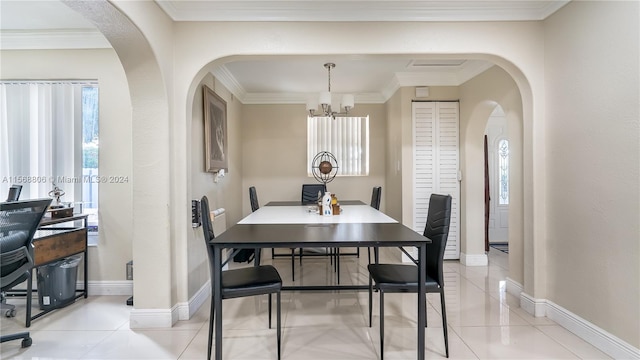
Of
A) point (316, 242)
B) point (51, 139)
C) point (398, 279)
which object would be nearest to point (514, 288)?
point (398, 279)

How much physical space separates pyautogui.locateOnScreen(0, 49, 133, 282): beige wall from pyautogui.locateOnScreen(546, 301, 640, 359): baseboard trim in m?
3.88

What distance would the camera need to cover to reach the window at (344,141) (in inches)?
211

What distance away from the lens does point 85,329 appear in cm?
241

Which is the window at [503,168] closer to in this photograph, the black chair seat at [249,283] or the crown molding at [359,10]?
the crown molding at [359,10]

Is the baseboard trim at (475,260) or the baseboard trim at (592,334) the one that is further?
the baseboard trim at (475,260)

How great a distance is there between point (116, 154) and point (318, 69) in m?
2.49

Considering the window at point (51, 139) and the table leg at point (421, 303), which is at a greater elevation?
the window at point (51, 139)

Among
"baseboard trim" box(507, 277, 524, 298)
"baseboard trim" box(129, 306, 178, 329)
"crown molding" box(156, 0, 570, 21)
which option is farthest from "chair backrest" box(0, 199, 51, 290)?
"baseboard trim" box(507, 277, 524, 298)

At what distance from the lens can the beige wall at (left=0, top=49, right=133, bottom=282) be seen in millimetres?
3047

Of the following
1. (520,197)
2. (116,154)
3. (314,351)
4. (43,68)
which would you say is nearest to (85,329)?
(116,154)

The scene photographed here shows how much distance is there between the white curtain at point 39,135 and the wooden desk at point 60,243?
36 cm

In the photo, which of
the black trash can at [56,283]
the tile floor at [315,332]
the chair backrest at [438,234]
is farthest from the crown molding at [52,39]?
the chair backrest at [438,234]

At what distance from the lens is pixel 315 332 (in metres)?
2.34

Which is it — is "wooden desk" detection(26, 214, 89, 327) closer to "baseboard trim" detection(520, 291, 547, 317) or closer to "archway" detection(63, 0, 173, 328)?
"archway" detection(63, 0, 173, 328)
